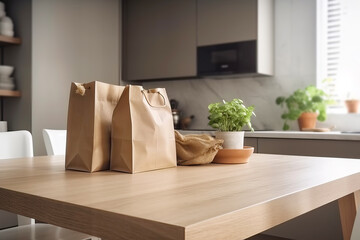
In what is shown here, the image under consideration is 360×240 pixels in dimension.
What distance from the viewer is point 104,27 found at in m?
4.00

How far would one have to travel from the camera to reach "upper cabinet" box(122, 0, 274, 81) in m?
3.39

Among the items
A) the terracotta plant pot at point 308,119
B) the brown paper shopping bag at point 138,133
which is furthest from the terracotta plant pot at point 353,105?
Answer: the brown paper shopping bag at point 138,133

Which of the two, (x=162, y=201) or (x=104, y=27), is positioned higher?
(x=104, y=27)

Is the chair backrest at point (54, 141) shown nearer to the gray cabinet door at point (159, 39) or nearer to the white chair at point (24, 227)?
the white chair at point (24, 227)

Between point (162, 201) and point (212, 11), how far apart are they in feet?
9.81

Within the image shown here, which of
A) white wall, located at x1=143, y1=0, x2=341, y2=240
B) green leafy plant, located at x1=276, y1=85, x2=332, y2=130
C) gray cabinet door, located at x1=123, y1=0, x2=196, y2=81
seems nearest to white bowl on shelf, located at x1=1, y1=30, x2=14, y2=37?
gray cabinet door, located at x1=123, y1=0, x2=196, y2=81

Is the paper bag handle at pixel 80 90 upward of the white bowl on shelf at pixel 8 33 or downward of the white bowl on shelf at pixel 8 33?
downward

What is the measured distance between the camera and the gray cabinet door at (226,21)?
11.1 feet

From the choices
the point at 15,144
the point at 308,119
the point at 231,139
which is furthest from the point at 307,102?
the point at 15,144

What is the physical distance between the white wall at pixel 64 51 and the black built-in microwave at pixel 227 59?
936mm

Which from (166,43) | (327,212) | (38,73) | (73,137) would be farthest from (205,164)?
(166,43)

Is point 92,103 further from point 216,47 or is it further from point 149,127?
point 216,47

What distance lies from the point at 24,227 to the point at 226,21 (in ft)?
7.90

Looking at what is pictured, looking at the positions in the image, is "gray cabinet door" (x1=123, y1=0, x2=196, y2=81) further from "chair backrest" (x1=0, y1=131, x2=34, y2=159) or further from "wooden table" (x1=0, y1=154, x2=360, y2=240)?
"wooden table" (x1=0, y1=154, x2=360, y2=240)
